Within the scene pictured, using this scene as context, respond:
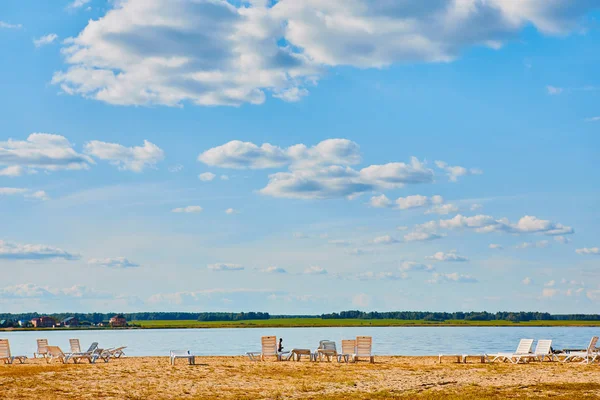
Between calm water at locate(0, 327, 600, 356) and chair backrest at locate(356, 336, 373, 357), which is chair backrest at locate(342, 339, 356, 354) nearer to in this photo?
chair backrest at locate(356, 336, 373, 357)

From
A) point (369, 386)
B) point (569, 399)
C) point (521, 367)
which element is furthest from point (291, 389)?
point (521, 367)

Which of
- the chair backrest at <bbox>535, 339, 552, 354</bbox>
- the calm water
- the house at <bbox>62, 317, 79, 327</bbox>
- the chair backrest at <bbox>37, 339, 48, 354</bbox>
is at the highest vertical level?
the chair backrest at <bbox>37, 339, 48, 354</bbox>

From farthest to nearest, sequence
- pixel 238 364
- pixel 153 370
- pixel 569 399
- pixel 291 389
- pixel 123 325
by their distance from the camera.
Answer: pixel 123 325 < pixel 238 364 < pixel 153 370 < pixel 291 389 < pixel 569 399

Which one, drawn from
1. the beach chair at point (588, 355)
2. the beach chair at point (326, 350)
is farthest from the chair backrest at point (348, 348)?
the beach chair at point (588, 355)

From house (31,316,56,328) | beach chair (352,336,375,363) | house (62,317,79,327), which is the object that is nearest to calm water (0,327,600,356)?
beach chair (352,336,375,363)

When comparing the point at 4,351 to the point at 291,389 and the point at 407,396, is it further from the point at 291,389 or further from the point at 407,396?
the point at 407,396

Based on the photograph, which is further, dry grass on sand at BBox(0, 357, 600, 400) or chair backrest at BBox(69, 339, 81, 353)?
chair backrest at BBox(69, 339, 81, 353)

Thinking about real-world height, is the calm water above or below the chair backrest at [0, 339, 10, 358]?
below

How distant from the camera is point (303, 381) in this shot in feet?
64.5

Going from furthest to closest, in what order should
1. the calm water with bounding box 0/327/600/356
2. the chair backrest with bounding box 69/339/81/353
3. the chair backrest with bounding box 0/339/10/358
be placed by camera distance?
the calm water with bounding box 0/327/600/356, the chair backrest with bounding box 69/339/81/353, the chair backrest with bounding box 0/339/10/358

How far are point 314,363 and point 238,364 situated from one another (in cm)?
277

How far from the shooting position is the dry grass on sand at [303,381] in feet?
54.6

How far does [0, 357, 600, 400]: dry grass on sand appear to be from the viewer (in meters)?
16.6

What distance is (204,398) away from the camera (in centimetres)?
1622
